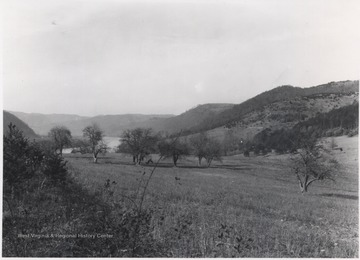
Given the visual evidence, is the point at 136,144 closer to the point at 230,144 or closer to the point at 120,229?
the point at 120,229

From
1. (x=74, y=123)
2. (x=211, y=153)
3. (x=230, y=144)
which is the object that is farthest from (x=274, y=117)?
(x=74, y=123)

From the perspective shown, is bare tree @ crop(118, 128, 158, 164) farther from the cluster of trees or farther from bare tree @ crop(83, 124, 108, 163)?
bare tree @ crop(83, 124, 108, 163)

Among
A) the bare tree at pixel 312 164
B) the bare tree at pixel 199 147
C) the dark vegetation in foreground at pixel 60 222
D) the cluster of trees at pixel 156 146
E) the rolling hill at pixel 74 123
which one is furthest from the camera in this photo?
the bare tree at pixel 199 147

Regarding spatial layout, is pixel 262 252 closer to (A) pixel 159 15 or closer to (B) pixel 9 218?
(B) pixel 9 218

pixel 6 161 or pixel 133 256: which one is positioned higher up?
pixel 6 161

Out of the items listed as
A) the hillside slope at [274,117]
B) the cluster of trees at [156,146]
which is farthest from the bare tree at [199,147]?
the hillside slope at [274,117]

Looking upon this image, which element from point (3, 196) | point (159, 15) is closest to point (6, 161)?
point (3, 196)

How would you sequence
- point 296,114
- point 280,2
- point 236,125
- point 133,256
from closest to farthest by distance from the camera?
point 133,256
point 280,2
point 296,114
point 236,125

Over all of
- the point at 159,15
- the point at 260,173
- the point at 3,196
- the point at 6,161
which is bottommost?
the point at 260,173

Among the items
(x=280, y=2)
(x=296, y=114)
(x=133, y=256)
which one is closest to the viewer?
(x=133, y=256)

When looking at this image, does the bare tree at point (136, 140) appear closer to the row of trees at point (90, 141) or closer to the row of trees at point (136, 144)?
the row of trees at point (136, 144)

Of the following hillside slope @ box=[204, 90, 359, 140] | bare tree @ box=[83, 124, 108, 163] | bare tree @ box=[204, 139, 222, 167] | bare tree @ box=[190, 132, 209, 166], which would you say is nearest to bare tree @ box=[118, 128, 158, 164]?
bare tree @ box=[83, 124, 108, 163]
